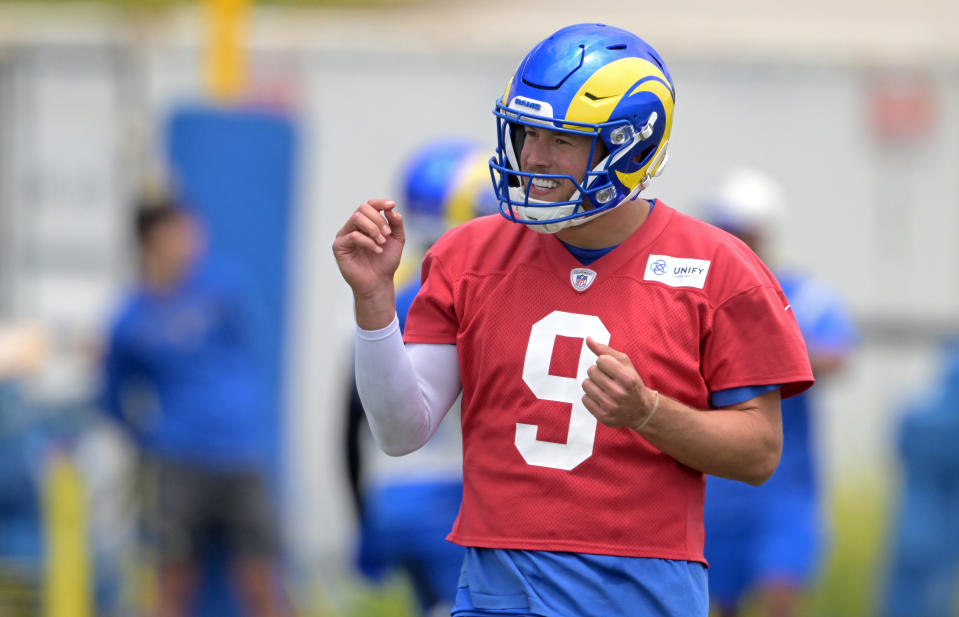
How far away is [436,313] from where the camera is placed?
3146mm

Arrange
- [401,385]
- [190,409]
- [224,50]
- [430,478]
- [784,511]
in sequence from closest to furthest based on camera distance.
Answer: [401,385], [430,478], [784,511], [190,409], [224,50]

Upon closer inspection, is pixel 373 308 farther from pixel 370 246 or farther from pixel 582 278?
pixel 582 278

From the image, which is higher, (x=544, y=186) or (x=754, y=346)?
(x=544, y=186)

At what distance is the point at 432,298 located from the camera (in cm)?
314

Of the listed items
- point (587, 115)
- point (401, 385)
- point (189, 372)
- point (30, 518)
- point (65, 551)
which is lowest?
point (65, 551)

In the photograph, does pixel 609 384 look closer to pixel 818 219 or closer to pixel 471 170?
pixel 471 170

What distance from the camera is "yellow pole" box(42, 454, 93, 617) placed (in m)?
6.88

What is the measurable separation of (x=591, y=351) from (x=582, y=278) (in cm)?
18

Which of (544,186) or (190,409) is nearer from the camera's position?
(544,186)

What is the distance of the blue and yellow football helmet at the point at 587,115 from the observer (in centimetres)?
294

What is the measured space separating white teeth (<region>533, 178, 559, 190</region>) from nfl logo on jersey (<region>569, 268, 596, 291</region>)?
0.18 metres

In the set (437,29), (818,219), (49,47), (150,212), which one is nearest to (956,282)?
(818,219)

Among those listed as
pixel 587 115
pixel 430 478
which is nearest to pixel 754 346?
pixel 587 115

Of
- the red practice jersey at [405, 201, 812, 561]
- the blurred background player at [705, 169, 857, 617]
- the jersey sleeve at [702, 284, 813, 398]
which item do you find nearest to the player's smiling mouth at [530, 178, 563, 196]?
the red practice jersey at [405, 201, 812, 561]
